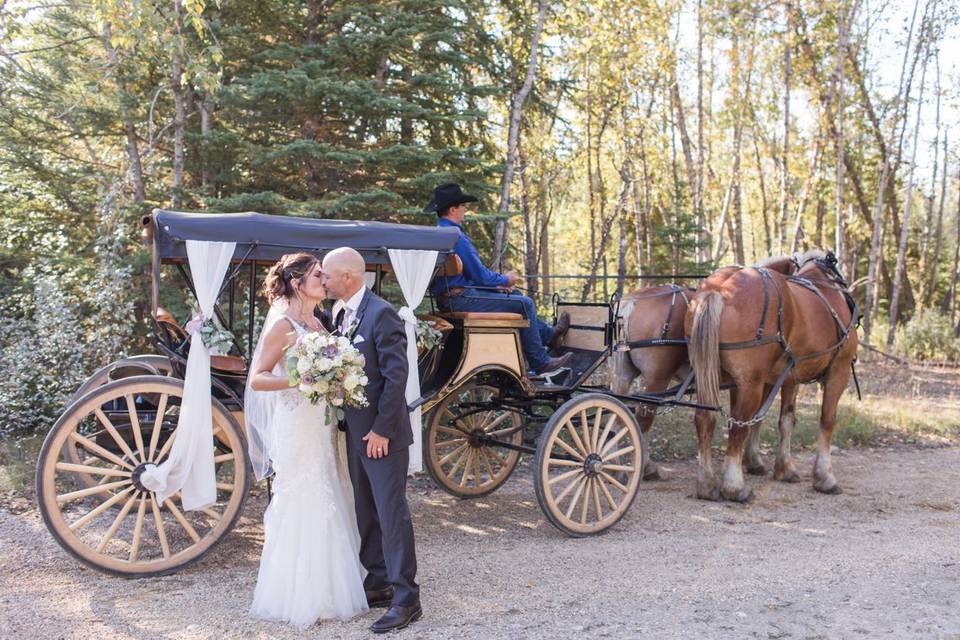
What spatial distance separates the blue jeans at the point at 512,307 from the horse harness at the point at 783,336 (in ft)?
5.59

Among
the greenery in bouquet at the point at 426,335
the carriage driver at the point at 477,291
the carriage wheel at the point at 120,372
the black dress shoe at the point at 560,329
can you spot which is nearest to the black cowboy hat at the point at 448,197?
the carriage driver at the point at 477,291

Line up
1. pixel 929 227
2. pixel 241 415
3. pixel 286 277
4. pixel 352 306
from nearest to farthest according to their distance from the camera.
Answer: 1. pixel 352 306
2. pixel 286 277
3. pixel 241 415
4. pixel 929 227

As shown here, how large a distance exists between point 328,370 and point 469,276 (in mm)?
2220

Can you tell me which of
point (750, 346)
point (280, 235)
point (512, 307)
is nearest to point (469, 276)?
point (512, 307)

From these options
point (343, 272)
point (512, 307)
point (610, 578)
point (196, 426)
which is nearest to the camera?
point (343, 272)

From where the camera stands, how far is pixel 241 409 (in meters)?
5.01

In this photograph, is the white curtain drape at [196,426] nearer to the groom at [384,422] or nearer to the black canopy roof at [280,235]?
the black canopy roof at [280,235]

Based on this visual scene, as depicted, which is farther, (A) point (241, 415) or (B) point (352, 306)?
(A) point (241, 415)

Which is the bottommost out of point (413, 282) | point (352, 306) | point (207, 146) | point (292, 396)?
point (292, 396)

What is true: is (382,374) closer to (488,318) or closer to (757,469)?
(488,318)

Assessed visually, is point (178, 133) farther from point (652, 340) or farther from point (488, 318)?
point (652, 340)

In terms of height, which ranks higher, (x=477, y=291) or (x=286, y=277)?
(x=286, y=277)

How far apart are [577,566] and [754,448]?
3687 millimetres

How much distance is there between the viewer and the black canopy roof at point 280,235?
4516 millimetres
